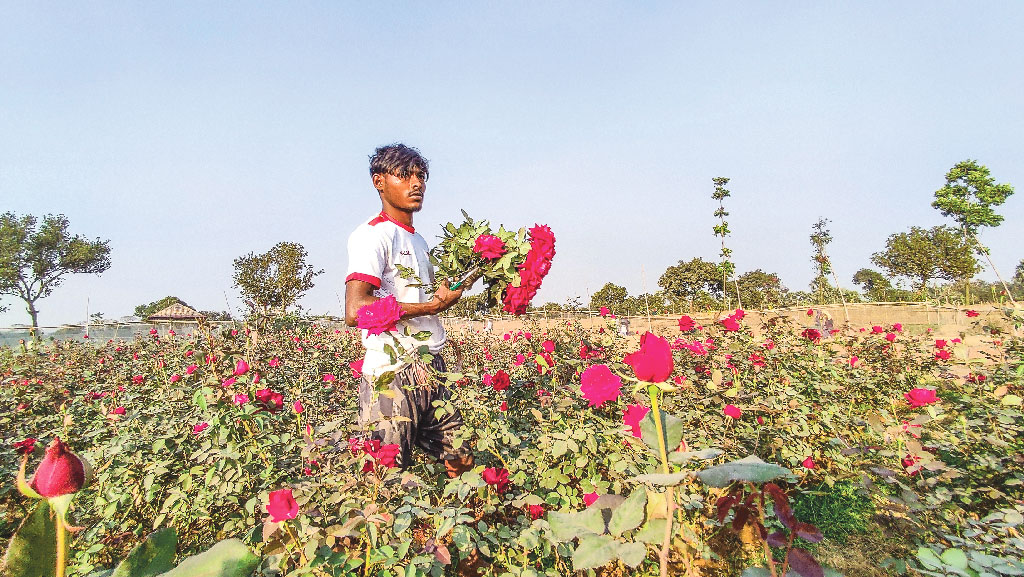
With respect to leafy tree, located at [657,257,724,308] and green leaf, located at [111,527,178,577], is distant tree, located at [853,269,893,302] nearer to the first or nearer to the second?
leafy tree, located at [657,257,724,308]

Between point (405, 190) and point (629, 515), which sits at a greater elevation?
point (405, 190)

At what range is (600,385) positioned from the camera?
113 centimetres

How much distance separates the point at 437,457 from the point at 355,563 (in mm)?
1035

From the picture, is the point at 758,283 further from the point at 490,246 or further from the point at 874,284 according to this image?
the point at 490,246

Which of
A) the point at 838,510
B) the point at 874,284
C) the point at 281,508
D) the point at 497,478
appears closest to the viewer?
the point at 281,508

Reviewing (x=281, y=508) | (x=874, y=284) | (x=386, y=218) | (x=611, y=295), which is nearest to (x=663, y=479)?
(x=281, y=508)

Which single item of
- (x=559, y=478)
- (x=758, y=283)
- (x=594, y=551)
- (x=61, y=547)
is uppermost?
(x=758, y=283)

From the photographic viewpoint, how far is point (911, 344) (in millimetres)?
4793

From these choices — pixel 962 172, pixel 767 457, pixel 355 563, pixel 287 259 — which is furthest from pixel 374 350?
pixel 962 172

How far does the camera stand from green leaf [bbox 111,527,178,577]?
0.34m

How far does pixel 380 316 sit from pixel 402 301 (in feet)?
1.66

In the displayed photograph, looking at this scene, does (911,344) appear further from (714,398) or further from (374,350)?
(374,350)

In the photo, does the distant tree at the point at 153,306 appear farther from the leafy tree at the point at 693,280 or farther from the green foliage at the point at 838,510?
the green foliage at the point at 838,510

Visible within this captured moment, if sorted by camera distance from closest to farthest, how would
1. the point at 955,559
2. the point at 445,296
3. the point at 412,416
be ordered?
the point at 955,559
the point at 445,296
the point at 412,416
